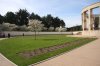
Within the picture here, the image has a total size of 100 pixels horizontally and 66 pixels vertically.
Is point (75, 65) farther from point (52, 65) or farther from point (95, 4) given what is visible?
point (95, 4)

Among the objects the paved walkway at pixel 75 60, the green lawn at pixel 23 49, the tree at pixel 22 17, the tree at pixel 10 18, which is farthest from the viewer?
the tree at pixel 22 17

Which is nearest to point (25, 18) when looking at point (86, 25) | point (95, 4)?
point (86, 25)

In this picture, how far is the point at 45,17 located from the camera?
111750 mm

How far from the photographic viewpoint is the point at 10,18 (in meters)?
93.2

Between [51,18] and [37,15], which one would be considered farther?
[51,18]

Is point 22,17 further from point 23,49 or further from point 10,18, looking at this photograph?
point 23,49

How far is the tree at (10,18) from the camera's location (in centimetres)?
9162

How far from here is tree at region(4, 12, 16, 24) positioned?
9162cm

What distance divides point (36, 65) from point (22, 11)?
89997 mm

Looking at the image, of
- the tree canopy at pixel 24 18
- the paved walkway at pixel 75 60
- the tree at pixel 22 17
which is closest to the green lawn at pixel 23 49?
the paved walkway at pixel 75 60

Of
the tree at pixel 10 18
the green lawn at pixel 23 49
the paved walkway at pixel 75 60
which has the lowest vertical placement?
the green lawn at pixel 23 49

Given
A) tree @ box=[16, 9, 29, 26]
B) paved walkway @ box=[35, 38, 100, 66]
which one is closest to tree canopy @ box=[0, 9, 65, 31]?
tree @ box=[16, 9, 29, 26]

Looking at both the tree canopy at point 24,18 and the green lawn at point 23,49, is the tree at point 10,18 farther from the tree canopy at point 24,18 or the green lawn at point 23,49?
the green lawn at point 23,49

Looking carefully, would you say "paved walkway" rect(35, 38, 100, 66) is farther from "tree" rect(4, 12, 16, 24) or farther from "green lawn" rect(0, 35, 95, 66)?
"tree" rect(4, 12, 16, 24)
